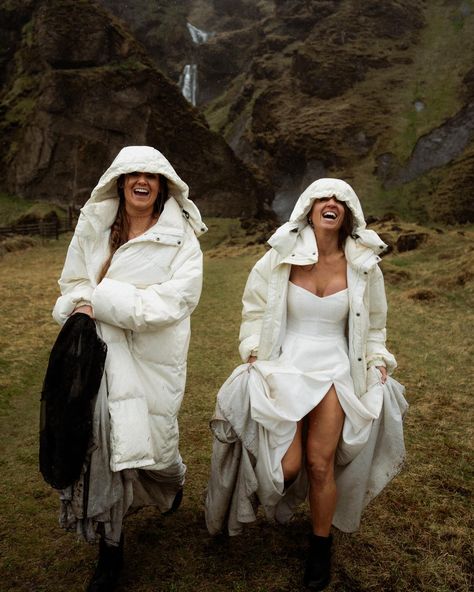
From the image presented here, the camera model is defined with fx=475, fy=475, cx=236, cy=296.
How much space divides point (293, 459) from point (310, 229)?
160cm

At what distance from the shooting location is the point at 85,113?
40.2 m

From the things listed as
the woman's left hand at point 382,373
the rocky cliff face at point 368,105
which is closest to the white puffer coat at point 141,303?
the woman's left hand at point 382,373

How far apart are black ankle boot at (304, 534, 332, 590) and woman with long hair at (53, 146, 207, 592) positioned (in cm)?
105

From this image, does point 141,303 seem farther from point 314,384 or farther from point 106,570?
point 106,570

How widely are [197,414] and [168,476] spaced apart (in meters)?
2.93

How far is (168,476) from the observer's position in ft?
11.1

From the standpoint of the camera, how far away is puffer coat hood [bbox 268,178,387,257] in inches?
131

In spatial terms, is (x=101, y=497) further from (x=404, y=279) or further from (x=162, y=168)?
(x=404, y=279)

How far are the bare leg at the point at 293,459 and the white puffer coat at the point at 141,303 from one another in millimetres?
755

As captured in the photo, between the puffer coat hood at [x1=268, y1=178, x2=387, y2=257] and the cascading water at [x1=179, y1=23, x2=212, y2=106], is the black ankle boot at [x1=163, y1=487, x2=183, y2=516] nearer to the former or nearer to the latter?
the puffer coat hood at [x1=268, y1=178, x2=387, y2=257]

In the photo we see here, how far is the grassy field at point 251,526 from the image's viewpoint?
3146 mm

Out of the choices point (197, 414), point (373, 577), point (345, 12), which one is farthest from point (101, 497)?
point (345, 12)

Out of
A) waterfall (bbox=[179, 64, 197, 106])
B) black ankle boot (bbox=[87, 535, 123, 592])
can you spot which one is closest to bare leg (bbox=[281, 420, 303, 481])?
black ankle boot (bbox=[87, 535, 123, 592])

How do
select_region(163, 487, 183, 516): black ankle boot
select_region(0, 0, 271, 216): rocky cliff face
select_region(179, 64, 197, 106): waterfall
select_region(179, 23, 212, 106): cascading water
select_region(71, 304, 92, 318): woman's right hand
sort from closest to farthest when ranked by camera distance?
select_region(71, 304, 92, 318): woman's right hand, select_region(163, 487, 183, 516): black ankle boot, select_region(0, 0, 271, 216): rocky cliff face, select_region(179, 23, 212, 106): cascading water, select_region(179, 64, 197, 106): waterfall
